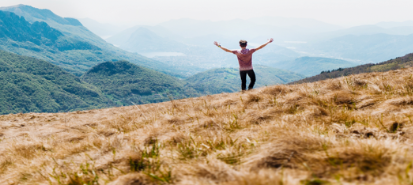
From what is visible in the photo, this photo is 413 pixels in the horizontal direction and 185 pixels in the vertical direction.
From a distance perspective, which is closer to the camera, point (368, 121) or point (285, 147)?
point (285, 147)

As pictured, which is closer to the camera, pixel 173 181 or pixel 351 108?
pixel 173 181

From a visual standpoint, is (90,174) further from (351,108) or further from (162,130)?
(351,108)

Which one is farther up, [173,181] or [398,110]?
[398,110]

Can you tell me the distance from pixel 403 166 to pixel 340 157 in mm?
421

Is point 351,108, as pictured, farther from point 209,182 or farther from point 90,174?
point 90,174

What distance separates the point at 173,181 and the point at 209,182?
41cm

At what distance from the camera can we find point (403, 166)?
1.61 m

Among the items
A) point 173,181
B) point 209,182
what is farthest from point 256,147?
point 173,181

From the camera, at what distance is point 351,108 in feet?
13.9

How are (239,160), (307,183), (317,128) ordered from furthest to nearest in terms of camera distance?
1. (317,128)
2. (239,160)
3. (307,183)

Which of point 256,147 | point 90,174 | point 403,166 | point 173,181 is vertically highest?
point 403,166

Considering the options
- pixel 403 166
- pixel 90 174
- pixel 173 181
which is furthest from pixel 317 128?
pixel 90 174

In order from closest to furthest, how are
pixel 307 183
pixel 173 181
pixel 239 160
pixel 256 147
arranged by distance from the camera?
pixel 307 183, pixel 173 181, pixel 239 160, pixel 256 147

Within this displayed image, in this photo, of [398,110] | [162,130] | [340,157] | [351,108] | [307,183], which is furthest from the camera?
[351,108]
